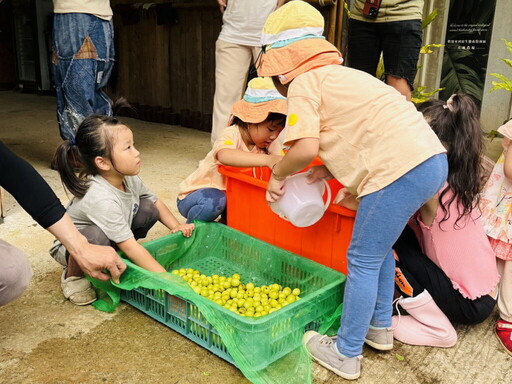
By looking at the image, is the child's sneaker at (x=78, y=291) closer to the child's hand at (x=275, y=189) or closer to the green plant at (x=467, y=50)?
the child's hand at (x=275, y=189)

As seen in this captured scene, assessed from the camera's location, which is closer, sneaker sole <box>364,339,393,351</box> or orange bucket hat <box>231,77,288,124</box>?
sneaker sole <box>364,339,393,351</box>

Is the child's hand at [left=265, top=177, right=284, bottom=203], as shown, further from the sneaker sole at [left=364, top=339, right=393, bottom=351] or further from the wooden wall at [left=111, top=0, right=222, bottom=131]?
the wooden wall at [left=111, top=0, right=222, bottom=131]

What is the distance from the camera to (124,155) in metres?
2.10

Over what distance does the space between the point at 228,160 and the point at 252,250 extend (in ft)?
1.34

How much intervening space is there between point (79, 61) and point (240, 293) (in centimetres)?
204

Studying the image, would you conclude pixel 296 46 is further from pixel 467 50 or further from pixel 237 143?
pixel 467 50

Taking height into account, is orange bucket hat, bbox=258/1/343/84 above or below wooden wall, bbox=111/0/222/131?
above

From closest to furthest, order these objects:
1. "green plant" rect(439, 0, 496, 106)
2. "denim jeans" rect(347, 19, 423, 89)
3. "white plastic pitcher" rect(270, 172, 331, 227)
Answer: "white plastic pitcher" rect(270, 172, 331, 227) → "denim jeans" rect(347, 19, 423, 89) → "green plant" rect(439, 0, 496, 106)

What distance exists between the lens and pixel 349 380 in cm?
170

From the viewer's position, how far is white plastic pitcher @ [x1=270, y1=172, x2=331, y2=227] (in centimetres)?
Result: 182

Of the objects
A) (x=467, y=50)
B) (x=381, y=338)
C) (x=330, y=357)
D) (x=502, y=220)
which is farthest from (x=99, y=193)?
(x=467, y=50)

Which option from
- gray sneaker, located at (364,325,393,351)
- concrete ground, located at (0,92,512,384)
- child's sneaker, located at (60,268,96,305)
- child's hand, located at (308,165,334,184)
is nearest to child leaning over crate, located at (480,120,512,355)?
concrete ground, located at (0,92,512,384)

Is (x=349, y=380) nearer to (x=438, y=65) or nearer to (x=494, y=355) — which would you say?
(x=494, y=355)

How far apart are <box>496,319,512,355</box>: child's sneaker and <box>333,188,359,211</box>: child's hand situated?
0.71m
